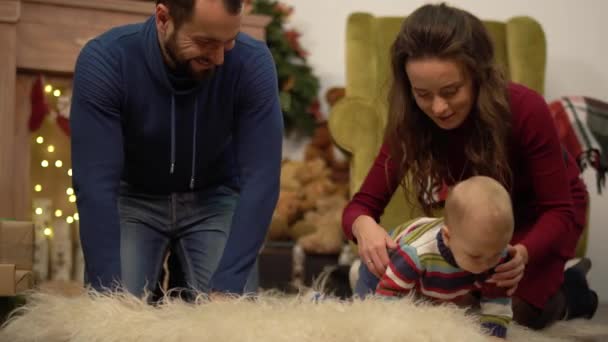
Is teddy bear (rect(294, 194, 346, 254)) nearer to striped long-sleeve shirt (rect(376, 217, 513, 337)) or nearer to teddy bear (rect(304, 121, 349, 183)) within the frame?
teddy bear (rect(304, 121, 349, 183))

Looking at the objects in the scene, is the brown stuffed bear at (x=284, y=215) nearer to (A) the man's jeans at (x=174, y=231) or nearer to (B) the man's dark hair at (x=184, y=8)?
(A) the man's jeans at (x=174, y=231)

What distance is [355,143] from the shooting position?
2682 mm

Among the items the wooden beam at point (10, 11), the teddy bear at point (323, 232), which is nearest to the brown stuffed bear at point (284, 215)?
the teddy bear at point (323, 232)

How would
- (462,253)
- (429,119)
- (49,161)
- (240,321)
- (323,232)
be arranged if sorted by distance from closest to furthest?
(240,321) → (462,253) → (429,119) → (49,161) → (323,232)

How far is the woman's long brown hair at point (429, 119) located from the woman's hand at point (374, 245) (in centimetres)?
17

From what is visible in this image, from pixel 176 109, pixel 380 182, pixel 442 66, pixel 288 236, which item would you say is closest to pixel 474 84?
pixel 442 66

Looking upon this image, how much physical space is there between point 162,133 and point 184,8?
0.34m

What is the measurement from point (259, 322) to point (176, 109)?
0.57 metres

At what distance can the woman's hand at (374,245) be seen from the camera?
1689 millimetres

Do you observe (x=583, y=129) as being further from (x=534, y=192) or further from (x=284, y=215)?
(x=284, y=215)

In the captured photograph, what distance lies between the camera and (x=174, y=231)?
1.91 metres

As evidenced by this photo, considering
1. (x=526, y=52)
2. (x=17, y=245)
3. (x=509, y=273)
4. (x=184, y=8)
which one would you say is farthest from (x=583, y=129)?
(x=17, y=245)

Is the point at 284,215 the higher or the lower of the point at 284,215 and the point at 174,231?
the lower

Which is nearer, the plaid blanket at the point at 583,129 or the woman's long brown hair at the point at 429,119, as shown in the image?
the woman's long brown hair at the point at 429,119
